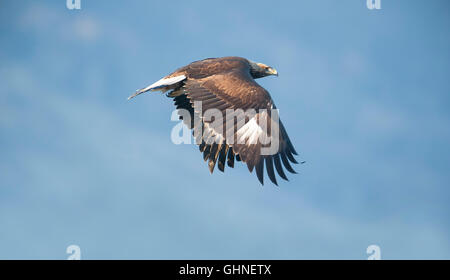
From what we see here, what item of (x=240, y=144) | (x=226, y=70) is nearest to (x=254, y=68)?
(x=226, y=70)

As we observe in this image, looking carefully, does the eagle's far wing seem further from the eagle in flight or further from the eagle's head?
the eagle's head

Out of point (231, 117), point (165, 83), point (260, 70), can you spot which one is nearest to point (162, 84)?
point (165, 83)

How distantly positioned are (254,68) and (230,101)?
3519 mm

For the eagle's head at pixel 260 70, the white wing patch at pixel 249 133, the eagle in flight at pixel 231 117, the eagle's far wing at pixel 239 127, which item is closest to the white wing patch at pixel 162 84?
the eagle in flight at pixel 231 117

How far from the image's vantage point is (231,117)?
40.9 ft

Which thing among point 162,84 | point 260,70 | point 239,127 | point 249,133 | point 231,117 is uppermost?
point 260,70

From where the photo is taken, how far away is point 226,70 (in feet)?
45.9

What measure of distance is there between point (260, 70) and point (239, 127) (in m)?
4.24

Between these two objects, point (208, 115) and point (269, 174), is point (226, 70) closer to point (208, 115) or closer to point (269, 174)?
point (208, 115)

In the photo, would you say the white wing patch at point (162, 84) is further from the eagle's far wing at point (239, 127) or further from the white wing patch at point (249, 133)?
the white wing patch at point (249, 133)

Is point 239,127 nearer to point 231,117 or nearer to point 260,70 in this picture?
point 231,117

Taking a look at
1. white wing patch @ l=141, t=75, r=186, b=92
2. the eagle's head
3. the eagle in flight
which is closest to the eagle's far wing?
the eagle in flight

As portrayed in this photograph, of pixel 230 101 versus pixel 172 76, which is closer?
pixel 230 101
